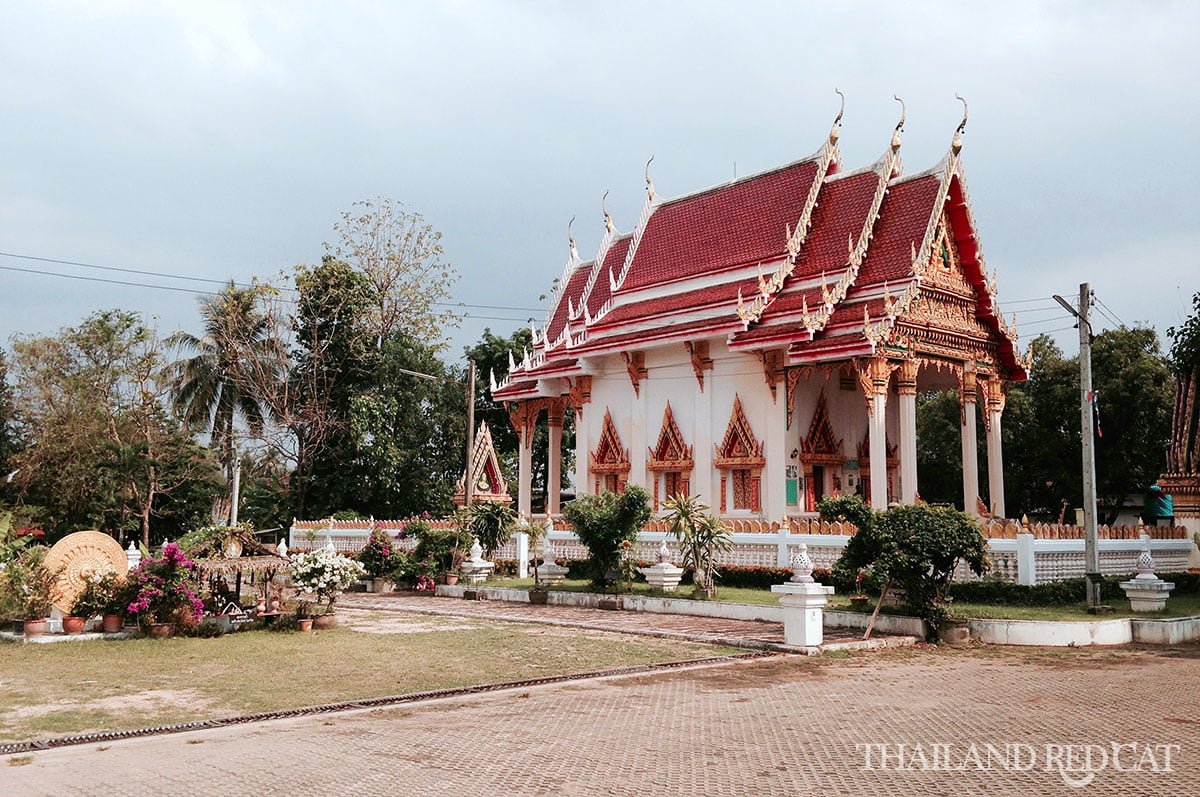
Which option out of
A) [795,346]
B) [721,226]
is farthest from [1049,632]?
[721,226]

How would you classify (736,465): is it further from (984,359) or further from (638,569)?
(984,359)

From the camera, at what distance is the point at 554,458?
28.5 m

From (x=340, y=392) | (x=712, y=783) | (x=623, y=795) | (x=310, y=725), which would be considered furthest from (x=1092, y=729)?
(x=340, y=392)

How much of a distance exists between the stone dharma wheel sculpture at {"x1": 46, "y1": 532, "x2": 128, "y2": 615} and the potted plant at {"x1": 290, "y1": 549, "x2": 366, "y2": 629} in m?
2.38

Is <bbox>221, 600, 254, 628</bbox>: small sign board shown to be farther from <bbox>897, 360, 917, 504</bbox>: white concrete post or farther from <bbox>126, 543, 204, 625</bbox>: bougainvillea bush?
<bbox>897, 360, 917, 504</bbox>: white concrete post

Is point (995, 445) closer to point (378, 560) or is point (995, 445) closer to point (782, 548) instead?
point (782, 548)

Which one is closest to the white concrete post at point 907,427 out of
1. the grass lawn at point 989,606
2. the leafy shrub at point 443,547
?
the grass lawn at point 989,606

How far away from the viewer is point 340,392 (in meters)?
35.0

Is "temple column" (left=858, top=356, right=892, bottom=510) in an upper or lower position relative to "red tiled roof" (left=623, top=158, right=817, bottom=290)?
lower

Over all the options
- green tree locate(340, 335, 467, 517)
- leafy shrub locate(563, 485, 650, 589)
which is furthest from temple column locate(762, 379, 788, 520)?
green tree locate(340, 335, 467, 517)

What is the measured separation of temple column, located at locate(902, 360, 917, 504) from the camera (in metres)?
19.8

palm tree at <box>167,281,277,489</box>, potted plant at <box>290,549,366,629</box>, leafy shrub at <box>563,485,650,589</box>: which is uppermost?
palm tree at <box>167,281,277,489</box>

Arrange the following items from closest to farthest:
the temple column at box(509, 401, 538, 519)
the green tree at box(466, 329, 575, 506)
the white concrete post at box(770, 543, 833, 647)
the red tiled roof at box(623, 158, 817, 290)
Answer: the white concrete post at box(770, 543, 833, 647), the red tiled roof at box(623, 158, 817, 290), the temple column at box(509, 401, 538, 519), the green tree at box(466, 329, 575, 506)

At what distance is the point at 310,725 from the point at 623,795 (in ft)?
10.1
